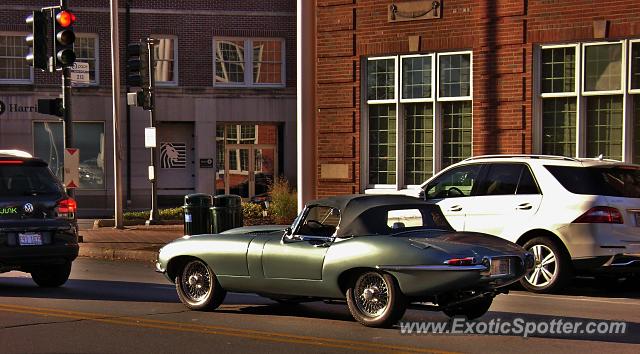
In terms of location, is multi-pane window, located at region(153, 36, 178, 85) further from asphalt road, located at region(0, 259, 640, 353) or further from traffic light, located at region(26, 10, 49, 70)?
asphalt road, located at region(0, 259, 640, 353)

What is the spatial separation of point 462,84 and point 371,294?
8.73 meters

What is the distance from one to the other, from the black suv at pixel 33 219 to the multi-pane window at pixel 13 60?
21.1m

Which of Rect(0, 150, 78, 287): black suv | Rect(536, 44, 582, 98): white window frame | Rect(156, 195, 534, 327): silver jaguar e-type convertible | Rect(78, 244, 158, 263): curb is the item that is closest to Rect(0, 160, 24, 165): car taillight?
Rect(0, 150, 78, 287): black suv

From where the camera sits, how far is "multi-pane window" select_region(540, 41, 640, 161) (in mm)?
14703

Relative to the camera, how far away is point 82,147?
32.5 metres

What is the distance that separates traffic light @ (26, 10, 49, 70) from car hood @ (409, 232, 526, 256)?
36.0ft

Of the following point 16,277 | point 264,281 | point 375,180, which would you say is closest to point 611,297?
point 264,281

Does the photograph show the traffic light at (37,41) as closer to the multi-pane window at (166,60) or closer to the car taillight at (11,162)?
the car taillight at (11,162)

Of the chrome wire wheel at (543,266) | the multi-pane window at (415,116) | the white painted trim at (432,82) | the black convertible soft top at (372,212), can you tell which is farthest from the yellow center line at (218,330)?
the white painted trim at (432,82)

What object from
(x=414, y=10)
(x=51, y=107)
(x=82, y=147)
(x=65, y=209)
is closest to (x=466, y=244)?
(x=65, y=209)

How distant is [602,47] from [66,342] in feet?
35.3

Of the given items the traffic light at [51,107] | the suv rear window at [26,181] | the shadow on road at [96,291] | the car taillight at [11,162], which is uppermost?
the traffic light at [51,107]

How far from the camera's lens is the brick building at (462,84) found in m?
14.9

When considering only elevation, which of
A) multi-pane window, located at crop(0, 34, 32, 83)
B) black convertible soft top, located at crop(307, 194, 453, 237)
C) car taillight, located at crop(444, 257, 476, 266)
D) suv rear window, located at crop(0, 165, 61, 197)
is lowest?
car taillight, located at crop(444, 257, 476, 266)
